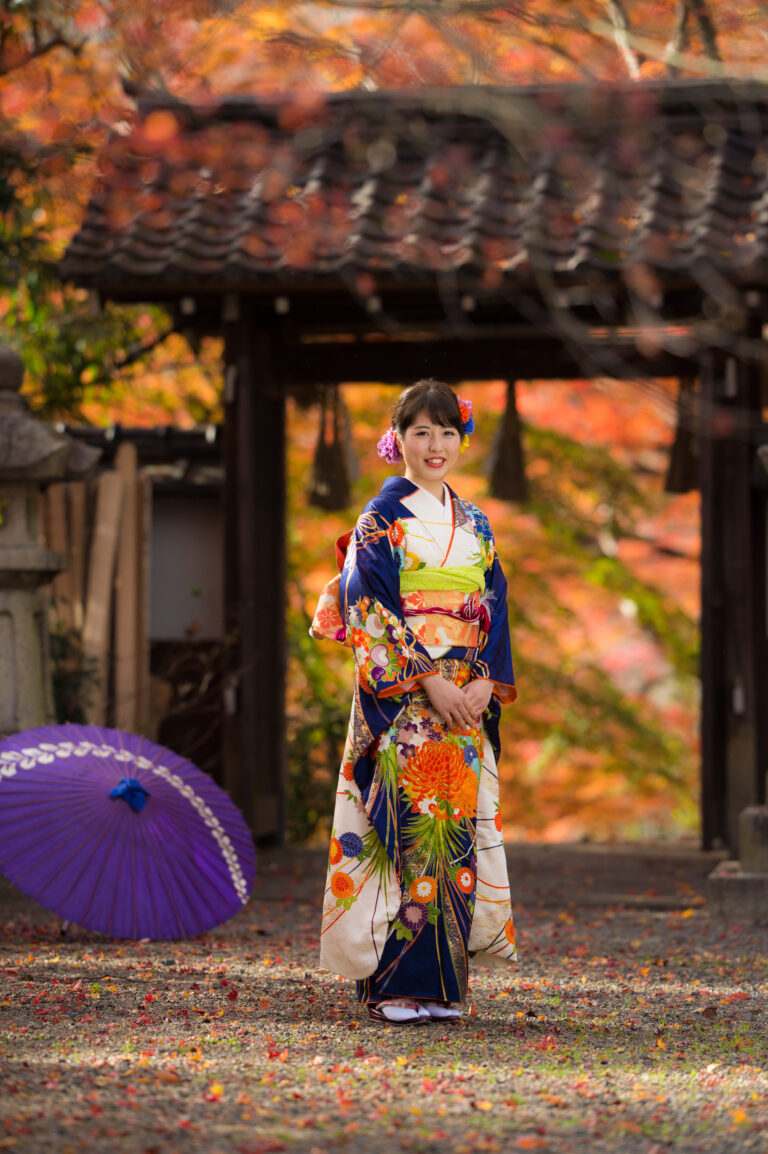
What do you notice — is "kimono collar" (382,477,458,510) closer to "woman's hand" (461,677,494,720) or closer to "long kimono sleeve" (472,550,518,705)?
"long kimono sleeve" (472,550,518,705)

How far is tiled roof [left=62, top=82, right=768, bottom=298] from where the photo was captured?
22.5ft

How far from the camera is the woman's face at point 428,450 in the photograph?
396 cm

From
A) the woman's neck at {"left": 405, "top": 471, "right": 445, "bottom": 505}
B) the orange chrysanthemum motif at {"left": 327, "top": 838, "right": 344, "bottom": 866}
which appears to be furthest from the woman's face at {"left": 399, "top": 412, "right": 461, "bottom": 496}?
the orange chrysanthemum motif at {"left": 327, "top": 838, "right": 344, "bottom": 866}

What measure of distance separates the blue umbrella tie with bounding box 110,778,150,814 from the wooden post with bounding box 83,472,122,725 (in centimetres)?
214

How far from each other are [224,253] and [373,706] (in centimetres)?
389

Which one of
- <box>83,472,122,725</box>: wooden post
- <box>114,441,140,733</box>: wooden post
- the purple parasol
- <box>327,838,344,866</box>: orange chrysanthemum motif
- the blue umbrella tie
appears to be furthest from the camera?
→ <box>114,441,140,733</box>: wooden post

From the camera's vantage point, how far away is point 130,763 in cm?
502

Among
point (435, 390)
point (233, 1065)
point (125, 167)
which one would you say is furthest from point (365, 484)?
point (233, 1065)

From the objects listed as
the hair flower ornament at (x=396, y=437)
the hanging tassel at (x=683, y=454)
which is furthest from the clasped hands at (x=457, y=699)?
the hanging tassel at (x=683, y=454)

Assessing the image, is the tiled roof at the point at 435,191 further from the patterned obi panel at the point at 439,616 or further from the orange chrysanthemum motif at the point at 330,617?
the patterned obi panel at the point at 439,616

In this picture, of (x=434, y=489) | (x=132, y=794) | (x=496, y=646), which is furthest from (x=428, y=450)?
(x=132, y=794)

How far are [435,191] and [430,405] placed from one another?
385 centimetres

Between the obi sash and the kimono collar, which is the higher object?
the kimono collar

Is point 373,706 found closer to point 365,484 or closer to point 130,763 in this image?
point 130,763
